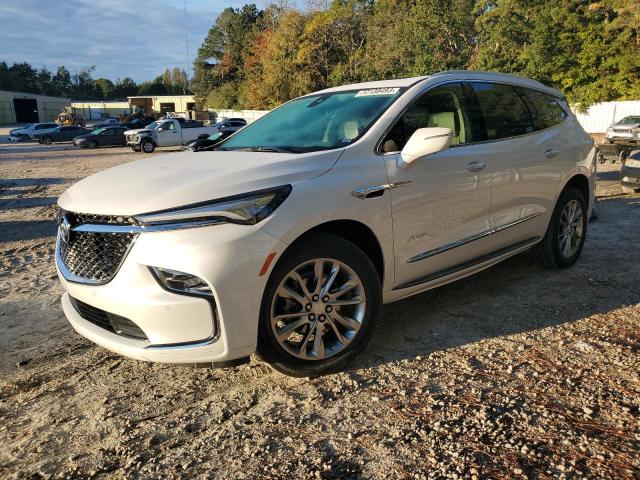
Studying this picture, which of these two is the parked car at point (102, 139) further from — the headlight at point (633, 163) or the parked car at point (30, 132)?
the headlight at point (633, 163)

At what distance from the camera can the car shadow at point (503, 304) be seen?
12.3ft

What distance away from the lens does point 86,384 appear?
329 cm

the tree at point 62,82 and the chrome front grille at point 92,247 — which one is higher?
the tree at point 62,82

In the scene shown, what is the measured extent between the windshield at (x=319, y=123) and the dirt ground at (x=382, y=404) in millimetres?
1465

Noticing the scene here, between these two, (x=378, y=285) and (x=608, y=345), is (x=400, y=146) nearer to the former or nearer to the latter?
(x=378, y=285)


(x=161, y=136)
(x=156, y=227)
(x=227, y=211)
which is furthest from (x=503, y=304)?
(x=161, y=136)

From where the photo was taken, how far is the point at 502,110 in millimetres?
4492

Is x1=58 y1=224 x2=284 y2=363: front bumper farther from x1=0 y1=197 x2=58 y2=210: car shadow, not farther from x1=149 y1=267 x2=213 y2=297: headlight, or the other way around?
x1=0 y1=197 x2=58 y2=210: car shadow

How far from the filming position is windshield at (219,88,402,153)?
3580 millimetres

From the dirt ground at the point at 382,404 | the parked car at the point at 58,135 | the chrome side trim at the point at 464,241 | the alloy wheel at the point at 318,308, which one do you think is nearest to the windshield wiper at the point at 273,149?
the alloy wheel at the point at 318,308

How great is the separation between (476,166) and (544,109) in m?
1.57

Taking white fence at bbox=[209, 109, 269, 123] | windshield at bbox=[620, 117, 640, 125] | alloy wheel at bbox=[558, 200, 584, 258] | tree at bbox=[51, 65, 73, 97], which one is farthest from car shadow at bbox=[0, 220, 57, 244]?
tree at bbox=[51, 65, 73, 97]

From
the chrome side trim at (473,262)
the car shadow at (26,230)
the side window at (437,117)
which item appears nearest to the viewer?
the side window at (437,117)

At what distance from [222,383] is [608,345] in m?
2.58
